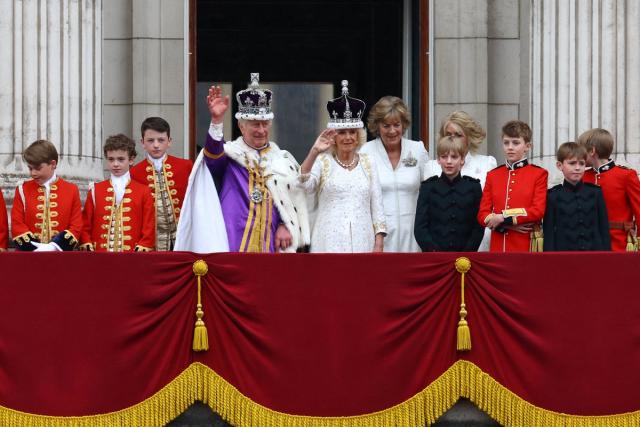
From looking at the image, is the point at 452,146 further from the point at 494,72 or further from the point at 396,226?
the point at 494,72

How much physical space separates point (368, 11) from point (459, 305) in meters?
10.5

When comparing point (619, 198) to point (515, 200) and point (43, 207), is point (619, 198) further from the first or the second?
point (43, 207)

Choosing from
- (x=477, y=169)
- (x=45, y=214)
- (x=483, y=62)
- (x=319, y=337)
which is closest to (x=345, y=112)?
(x=477, y=169)

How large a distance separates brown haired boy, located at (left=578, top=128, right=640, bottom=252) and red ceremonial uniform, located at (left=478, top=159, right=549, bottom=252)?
0.50 meters

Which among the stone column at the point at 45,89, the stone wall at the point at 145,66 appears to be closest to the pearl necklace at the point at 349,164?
the stone column at the point at 45,89

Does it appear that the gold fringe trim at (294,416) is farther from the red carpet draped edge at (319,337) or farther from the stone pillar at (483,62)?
the stone pillar at (483,62)

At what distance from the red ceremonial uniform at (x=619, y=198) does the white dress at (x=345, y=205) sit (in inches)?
59.7

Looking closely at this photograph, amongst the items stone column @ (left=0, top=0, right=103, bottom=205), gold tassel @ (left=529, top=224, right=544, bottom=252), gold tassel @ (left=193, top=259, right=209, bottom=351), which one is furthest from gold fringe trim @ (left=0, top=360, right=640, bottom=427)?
stone column @ (left=0, top=0, right=103, bottom=205)

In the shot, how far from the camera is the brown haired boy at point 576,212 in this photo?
966 centimetres

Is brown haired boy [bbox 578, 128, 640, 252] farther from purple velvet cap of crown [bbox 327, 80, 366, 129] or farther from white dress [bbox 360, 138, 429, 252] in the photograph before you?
purple velvet cap of crown [bbox 327, 80, 366, 129]

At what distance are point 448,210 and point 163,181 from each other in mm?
2035

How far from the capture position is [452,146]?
9.88m

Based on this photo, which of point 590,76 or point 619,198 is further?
point 590,76

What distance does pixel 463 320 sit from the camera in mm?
8820
